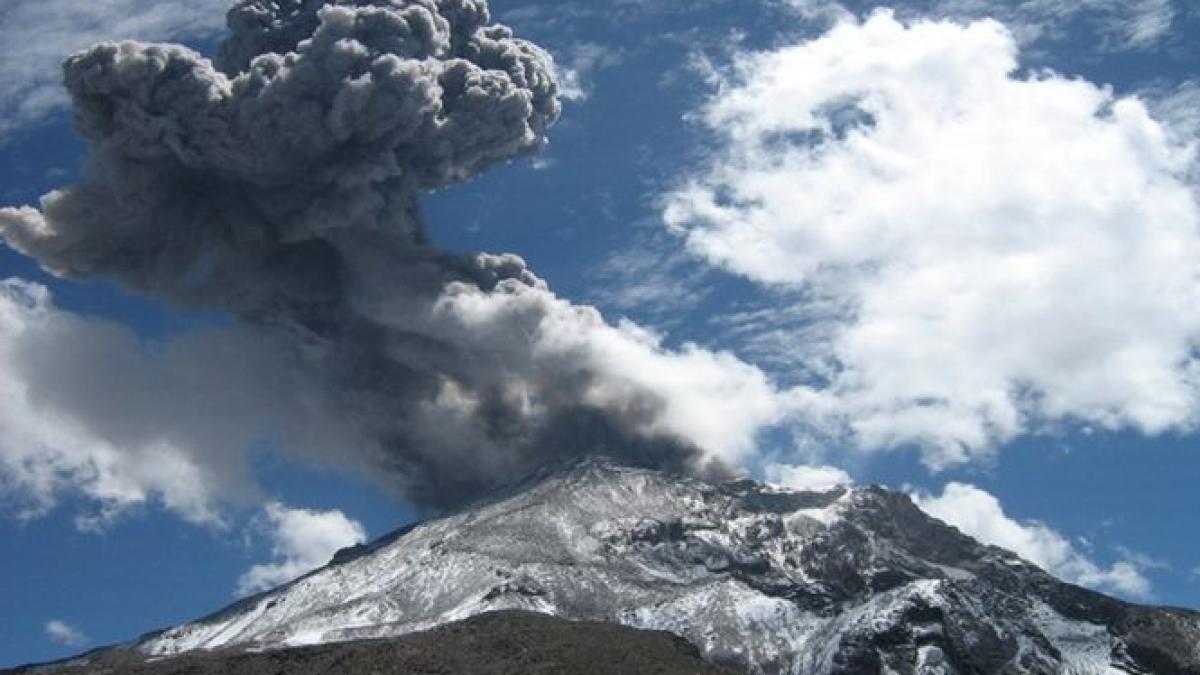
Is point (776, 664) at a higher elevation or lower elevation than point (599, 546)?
lower

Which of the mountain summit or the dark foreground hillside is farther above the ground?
the mountain summit

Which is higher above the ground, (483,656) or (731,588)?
(731,588)

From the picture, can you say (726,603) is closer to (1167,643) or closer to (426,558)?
(426,558)

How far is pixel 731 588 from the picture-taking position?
163 meters

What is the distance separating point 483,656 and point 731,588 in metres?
49.0

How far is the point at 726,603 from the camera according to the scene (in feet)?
518

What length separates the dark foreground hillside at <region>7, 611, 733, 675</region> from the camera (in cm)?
11575

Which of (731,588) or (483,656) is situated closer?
(483,656)

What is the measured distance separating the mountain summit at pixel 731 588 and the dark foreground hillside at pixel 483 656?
14.1 meters

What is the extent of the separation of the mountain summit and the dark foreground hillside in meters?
14.1

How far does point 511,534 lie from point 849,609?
1593 inches

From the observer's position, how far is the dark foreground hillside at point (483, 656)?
115750mm

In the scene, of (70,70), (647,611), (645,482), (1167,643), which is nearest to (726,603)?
(647,611)

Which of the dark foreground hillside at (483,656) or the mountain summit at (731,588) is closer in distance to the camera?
the dark foreground hillside at (483,656)
